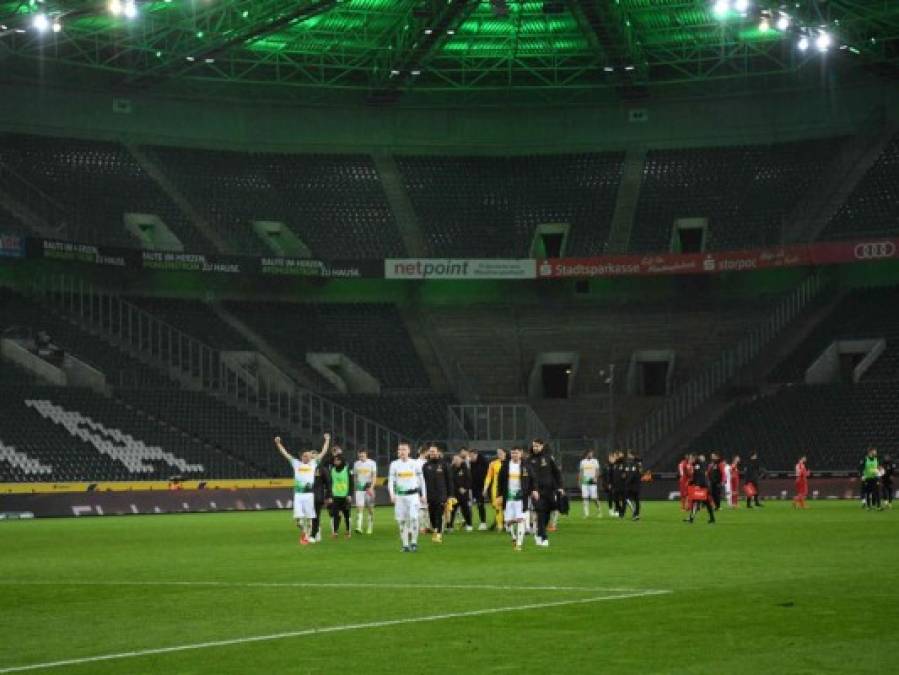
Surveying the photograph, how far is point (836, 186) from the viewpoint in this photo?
78.1 m

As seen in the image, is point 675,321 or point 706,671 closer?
point 706,671

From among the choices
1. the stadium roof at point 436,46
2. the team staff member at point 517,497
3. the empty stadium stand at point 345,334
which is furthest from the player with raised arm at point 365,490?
the empty stadium stand at point 345,334

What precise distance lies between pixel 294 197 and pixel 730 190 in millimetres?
20949

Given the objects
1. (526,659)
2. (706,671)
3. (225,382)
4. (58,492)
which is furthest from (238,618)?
(225,382)

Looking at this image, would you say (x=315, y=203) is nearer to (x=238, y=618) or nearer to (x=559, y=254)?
(x=559, y=254)

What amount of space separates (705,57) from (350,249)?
18.9 metres

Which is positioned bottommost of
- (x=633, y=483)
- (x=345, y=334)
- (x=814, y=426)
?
(x=633, y=483)

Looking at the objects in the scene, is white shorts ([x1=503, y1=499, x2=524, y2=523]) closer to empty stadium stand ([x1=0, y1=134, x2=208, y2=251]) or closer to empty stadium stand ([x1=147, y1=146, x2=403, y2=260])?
empty stadium stand ([x1=0, y1=134, x2=208, y2=251])

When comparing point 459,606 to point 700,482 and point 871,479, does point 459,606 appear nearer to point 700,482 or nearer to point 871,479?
point 700,482

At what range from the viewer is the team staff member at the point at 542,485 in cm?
3322

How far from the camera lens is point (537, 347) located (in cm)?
7875

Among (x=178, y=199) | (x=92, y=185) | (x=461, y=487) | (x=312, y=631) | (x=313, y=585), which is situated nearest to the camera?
(x=312, y=631)

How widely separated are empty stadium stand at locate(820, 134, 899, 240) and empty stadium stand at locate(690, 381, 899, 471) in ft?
26.9

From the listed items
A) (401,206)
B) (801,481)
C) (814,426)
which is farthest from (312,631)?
(401,206)
